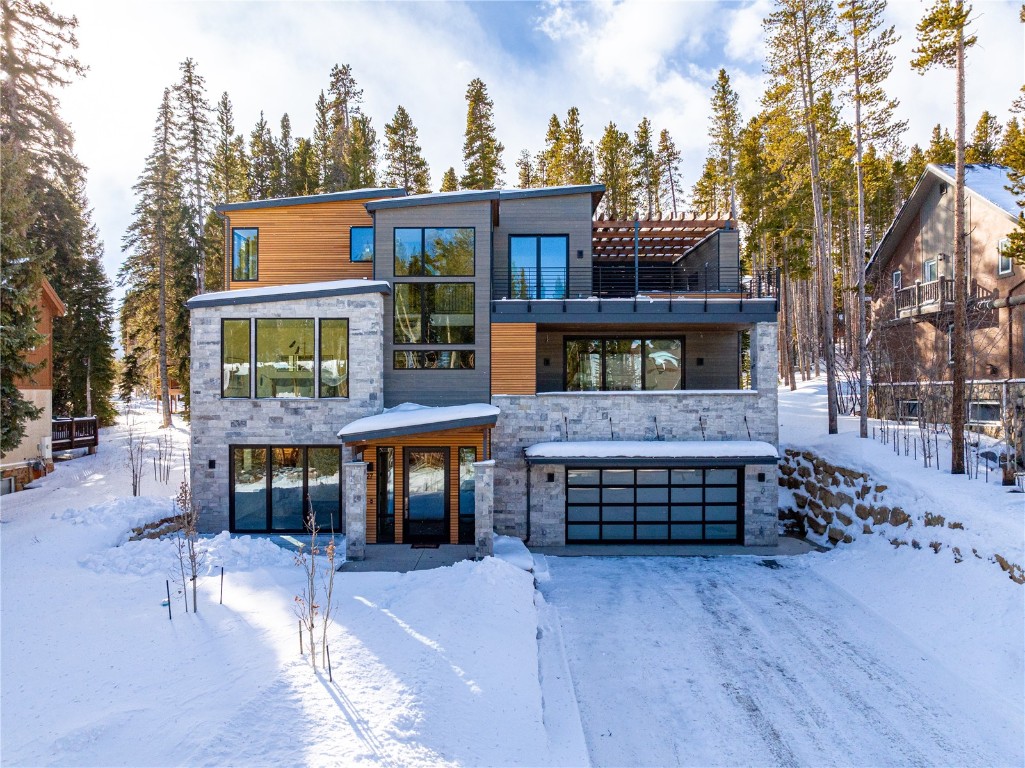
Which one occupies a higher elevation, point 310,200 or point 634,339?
point 310,200

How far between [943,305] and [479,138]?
24867mm

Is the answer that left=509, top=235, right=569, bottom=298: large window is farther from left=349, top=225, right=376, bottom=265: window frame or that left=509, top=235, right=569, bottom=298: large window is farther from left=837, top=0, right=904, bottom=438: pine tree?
left=837, top=0, right=904, bottom=438: pine tree

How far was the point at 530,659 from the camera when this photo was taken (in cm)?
685

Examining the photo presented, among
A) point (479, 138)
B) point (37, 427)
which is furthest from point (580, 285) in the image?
point (479, 138)

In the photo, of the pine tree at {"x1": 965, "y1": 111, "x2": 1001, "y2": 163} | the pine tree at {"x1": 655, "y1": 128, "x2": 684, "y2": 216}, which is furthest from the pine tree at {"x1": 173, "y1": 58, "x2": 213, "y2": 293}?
the pine tree at {"x1": 965, "y1": 111, "x2": 1001, "y2": 163}

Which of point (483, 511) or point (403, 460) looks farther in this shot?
point (403, 460)

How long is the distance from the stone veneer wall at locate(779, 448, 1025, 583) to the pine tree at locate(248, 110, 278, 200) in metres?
33.3

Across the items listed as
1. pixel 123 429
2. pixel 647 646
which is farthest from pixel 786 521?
pixel 123 429

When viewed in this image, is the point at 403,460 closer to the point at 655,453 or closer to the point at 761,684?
the point at 655,453

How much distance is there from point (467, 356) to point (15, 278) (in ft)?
39.2

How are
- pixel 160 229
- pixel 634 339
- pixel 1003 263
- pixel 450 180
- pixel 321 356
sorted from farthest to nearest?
1. pixel 450 180
2. pixel 160 229
3. pixel 1003 263
4. pixel 634 339
5. pixel 321 356

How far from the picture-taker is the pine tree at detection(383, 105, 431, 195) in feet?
109

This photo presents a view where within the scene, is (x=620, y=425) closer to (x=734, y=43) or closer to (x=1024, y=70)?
(x=1024, y=70)

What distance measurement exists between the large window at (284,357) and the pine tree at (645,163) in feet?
91.9
